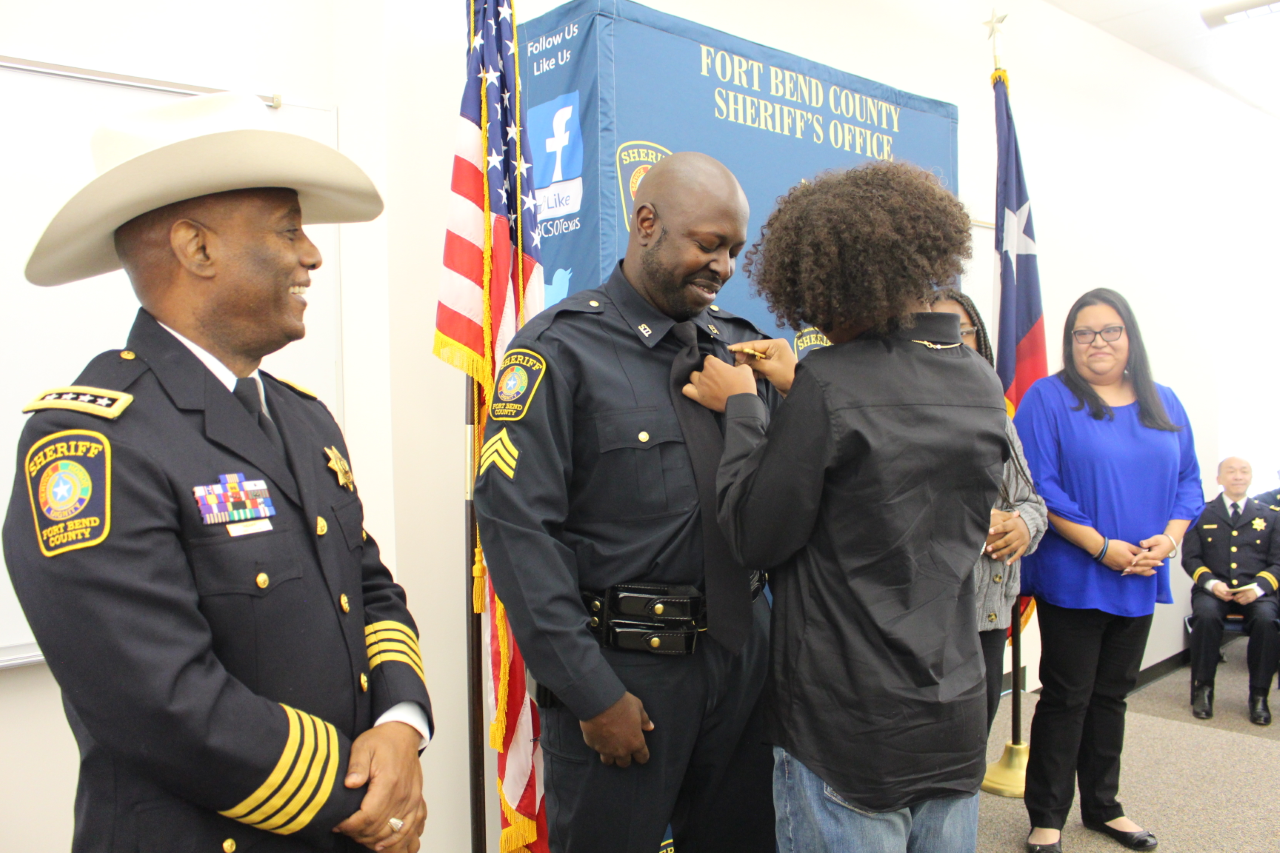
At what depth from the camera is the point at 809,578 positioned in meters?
1.20

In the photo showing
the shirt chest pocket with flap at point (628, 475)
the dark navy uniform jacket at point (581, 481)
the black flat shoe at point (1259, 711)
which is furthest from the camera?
the black flat shoe at point (1259, 711)

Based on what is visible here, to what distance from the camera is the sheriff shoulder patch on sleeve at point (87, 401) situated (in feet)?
2.83

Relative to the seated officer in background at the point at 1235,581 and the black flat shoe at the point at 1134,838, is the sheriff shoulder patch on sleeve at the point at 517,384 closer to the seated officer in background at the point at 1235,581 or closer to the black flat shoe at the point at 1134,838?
the black flat shoe at the point at 1134,838

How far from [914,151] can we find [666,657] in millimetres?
2190

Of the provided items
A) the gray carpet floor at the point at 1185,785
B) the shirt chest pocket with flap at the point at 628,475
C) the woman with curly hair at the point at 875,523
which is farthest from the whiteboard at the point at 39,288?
the gray carpet floor at the point at 1185,785

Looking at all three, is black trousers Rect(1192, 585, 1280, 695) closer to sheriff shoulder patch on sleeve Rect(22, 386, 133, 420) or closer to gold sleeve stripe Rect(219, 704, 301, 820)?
gold sleeve stripe Rect(219, 704, 301, 820)

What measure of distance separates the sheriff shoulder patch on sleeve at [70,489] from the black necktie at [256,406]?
207 millimetres

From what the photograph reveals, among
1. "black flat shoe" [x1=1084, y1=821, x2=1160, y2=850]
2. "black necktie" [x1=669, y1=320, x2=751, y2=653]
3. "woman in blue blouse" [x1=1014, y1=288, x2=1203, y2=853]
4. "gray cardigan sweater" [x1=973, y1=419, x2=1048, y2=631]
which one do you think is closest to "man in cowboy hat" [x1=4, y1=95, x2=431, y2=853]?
"black necktie" [x1=669, y1=320, x2=751, y2=653]

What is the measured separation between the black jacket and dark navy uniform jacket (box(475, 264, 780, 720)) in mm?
232

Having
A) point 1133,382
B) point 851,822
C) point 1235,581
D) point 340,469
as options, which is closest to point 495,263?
point 340,469

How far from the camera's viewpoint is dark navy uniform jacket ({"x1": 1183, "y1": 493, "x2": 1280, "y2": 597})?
4570mm

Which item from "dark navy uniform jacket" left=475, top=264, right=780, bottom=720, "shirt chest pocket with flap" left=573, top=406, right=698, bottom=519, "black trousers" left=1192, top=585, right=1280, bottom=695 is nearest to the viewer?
"dark navy uniform jacket" left=475, top=264, right=780, bottom=720

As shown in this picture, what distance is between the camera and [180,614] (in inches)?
33.1

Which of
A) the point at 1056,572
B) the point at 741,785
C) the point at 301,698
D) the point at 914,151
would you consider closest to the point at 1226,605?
the point at 1056,572
